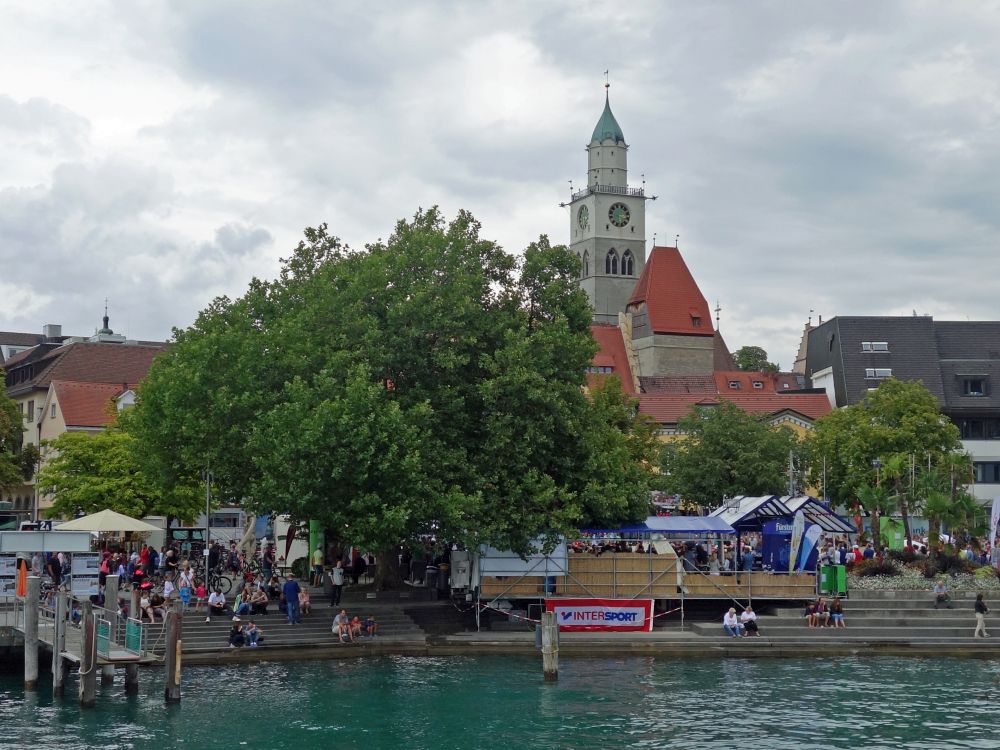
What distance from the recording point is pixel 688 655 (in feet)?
137

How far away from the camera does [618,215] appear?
159750 millimetres

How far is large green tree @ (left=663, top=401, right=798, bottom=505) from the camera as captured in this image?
77375mm

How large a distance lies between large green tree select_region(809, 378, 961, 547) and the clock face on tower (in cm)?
7785

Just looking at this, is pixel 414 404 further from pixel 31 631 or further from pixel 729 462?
pixel 729 462

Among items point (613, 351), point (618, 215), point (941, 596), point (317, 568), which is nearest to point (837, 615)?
point (941, 596)

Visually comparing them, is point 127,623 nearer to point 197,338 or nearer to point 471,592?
point 471,592

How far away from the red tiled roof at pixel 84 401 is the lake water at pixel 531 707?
4495 cm

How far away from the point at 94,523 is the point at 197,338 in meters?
10.2

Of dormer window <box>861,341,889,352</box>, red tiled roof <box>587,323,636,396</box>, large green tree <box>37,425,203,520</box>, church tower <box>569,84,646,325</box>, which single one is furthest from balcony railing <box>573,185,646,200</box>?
large green tree <box>37,425,203,520</box>

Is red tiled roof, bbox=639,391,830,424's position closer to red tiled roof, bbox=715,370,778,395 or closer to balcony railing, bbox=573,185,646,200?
red tiled roof, bbox=715,370,778,395

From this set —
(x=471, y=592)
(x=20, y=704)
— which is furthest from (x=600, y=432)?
(x=20, y=704)

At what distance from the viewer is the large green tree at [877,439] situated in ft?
259

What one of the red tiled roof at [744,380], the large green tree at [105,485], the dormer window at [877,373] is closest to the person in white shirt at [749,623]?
the large green tree at [105,485]

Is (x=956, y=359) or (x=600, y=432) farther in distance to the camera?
(x=956, y=359)
